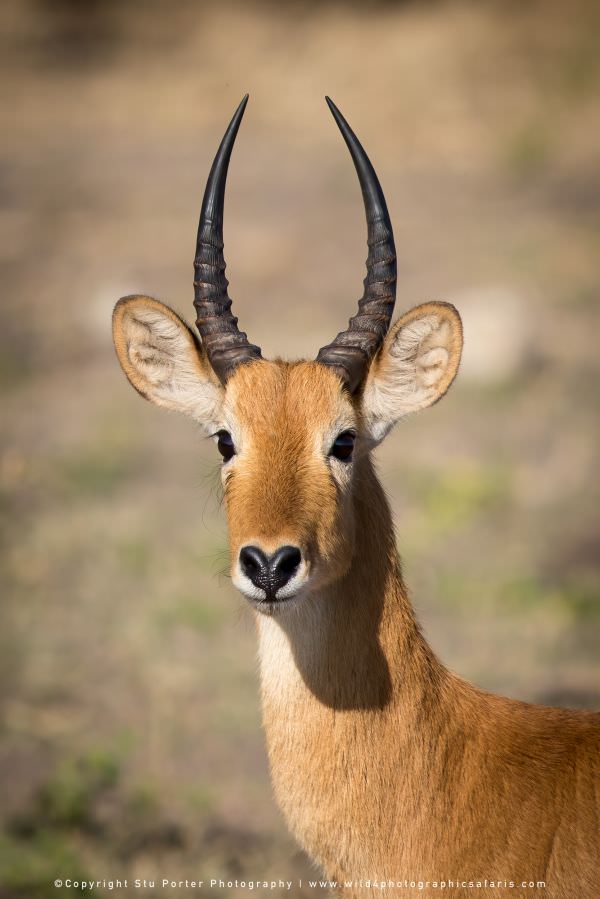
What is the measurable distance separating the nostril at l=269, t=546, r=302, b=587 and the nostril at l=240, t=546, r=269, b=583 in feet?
0.11

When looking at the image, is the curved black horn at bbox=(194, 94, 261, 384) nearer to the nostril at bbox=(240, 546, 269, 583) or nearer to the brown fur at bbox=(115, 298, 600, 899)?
the brown fur at bbox=(115, 298, 600, 899)

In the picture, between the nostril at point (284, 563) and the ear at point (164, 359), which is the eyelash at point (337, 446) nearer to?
the ear at point (164, 359)

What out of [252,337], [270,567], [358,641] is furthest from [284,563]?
[252,337]

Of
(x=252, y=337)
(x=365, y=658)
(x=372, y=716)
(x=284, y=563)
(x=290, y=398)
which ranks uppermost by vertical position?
(x=252, y=337)

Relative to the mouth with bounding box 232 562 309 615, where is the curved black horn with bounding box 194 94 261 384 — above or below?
above

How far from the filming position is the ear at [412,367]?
4.99 m

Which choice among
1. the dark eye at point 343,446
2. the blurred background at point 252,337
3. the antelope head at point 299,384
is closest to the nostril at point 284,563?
the antelope head at point 299,384

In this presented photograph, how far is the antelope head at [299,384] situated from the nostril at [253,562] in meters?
0.11

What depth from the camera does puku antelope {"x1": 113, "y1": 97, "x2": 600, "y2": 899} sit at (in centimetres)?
453

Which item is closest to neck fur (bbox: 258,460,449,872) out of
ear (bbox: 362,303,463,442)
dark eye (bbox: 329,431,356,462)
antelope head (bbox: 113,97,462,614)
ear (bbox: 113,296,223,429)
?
antelope head (bbox: 113,97,462,614)

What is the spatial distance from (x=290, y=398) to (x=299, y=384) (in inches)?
3.0

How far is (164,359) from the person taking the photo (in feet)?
17.3

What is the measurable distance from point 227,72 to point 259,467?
24480mm

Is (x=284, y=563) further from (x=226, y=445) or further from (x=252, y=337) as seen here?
(x=252, y=337)
